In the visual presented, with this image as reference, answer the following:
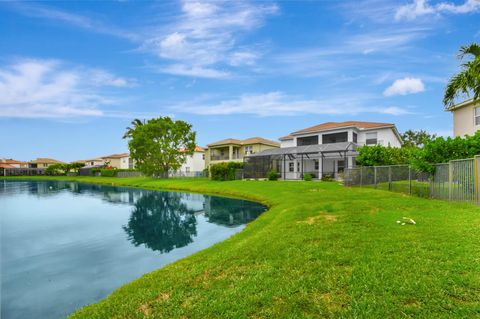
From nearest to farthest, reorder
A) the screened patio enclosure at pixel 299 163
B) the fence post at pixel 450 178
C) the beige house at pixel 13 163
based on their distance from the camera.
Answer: the fence post at pixel 450 178 → the screened patio enclosure at pixel 299 163 → the beige house at pixel 13 163

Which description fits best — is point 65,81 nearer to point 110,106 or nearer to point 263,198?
point 110,106

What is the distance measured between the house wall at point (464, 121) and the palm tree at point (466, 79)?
10861 millimetres

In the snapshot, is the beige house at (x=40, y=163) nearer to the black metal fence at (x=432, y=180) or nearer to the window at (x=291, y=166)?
the window at (x=291, y=166)

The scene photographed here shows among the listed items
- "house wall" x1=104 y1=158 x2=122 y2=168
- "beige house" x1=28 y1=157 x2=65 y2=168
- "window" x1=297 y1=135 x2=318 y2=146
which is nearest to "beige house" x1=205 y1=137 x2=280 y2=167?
"window" x1=297 y1=135 x2=318 y2=146

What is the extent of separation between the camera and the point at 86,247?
10.8 meters

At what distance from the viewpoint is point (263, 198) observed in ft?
72.9

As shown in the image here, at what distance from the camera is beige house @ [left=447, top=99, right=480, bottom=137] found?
72.6ft

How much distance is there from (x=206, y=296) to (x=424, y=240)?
523 centimetres

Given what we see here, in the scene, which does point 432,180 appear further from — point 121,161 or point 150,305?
point 121,161

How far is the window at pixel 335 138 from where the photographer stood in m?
36.1

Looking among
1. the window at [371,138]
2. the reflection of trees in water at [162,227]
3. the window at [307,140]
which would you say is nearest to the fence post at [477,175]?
the reflection of trees in water at [162,227]

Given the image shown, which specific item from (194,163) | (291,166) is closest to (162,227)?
(291,166)

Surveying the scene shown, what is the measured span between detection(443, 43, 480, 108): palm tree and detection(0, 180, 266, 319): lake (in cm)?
1224

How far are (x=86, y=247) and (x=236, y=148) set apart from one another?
138 feet
